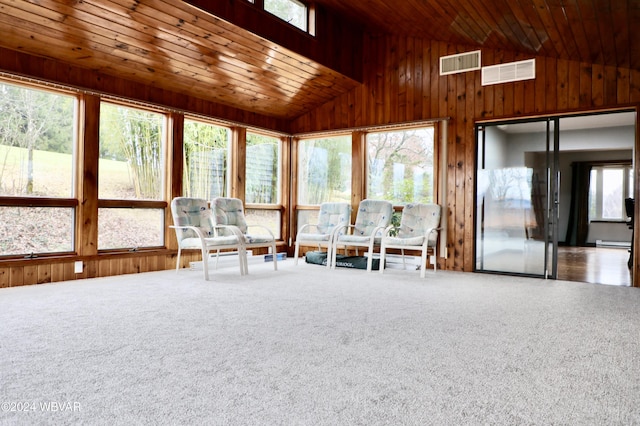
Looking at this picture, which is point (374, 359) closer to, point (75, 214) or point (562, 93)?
point (75, 214)

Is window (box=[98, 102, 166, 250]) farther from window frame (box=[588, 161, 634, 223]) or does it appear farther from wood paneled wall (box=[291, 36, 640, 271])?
window frame (box=[588, 161, 634, 223])

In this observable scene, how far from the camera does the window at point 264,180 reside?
6.45 metres

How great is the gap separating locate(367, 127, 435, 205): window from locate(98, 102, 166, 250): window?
2915 millimetres

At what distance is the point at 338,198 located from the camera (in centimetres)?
663

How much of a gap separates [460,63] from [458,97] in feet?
1.37

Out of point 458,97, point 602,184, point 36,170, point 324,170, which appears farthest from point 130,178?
point 602,184

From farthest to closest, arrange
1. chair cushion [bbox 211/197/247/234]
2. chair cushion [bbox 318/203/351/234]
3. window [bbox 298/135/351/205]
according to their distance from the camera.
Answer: window [bbox 298/135/351/205] → chair cushion [bbox 318/203/351/234] → chair cushion [bbox 211/197/247/234]

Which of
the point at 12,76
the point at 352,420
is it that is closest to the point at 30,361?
the point at 352,420

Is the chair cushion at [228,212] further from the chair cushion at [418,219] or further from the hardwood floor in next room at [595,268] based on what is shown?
the hardwood floor in next room at [595,268]

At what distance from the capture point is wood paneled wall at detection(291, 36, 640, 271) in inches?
184

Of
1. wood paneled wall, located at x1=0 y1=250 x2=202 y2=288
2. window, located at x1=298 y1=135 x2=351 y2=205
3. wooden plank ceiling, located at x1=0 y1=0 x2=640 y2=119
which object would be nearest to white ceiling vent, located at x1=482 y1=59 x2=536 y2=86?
wooden plank ceiling, located at x1=0 y1=0 x2=640 y2=119

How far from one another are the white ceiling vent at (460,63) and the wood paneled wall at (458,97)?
0.23 feet

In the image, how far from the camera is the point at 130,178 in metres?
4.92

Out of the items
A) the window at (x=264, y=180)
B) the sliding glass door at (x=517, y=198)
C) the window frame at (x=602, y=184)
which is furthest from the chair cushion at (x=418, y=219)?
the window frame at (x=602, y=184)
